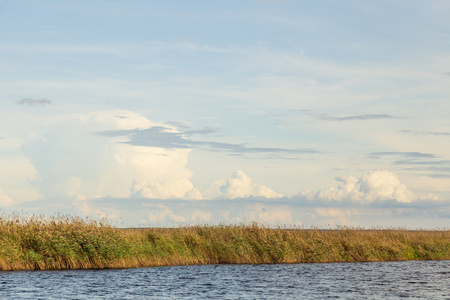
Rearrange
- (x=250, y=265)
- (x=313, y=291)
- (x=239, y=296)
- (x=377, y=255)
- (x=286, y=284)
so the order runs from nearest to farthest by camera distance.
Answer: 1. (x=239, y=296)
2. (x=313, y=291)
3. (x=286, y=284)
4. (x=250, y=265)
5. (x=377, y=255)

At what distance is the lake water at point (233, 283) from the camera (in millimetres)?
31359

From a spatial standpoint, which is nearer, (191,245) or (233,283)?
(233,283)

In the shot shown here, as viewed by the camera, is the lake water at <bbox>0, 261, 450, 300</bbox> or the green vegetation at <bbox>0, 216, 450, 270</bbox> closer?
the lake water at <bbox>0, 261, 450, 300</bbox>

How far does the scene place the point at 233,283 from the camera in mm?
36188

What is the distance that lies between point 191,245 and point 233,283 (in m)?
12.5

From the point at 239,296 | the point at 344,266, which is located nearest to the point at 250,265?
the point at 344,266

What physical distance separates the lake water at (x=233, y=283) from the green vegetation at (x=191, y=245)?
1.68m

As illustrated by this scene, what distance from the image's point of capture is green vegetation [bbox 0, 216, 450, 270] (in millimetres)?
40688

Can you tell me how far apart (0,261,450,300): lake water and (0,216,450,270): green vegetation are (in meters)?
1.68

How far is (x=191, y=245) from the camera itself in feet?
158

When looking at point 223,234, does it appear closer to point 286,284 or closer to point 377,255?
point 286,284

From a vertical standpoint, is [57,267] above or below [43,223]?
below

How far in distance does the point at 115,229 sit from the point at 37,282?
31.8 ft

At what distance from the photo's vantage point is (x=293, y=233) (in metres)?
49.8
